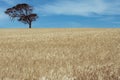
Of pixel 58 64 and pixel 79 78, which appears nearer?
pixel 79 78

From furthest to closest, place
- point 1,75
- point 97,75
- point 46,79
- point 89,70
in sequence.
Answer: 1. point 1,75
2. point 89,70
3. point 97,75
4. point 46,79

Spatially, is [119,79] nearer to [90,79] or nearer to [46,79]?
[90,79]

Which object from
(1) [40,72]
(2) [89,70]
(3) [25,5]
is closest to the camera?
(2) [89,70]

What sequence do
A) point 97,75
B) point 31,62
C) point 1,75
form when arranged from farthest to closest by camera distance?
point 31,62 < point 1,75 < point 97,75

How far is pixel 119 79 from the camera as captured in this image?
16.6 feet

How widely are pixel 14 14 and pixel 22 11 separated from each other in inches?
82.7

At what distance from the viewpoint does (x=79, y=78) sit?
17.1 feet

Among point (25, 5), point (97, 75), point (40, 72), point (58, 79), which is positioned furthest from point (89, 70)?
point (25, 5)

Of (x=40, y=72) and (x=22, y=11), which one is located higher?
(x=22, y=11)

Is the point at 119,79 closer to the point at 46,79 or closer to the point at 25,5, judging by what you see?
the point at 46,79

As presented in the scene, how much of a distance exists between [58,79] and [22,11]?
6495cm

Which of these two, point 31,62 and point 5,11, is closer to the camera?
point 31,62

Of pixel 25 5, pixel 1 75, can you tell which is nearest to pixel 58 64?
pixel 1 75

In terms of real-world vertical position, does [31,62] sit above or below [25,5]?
below
